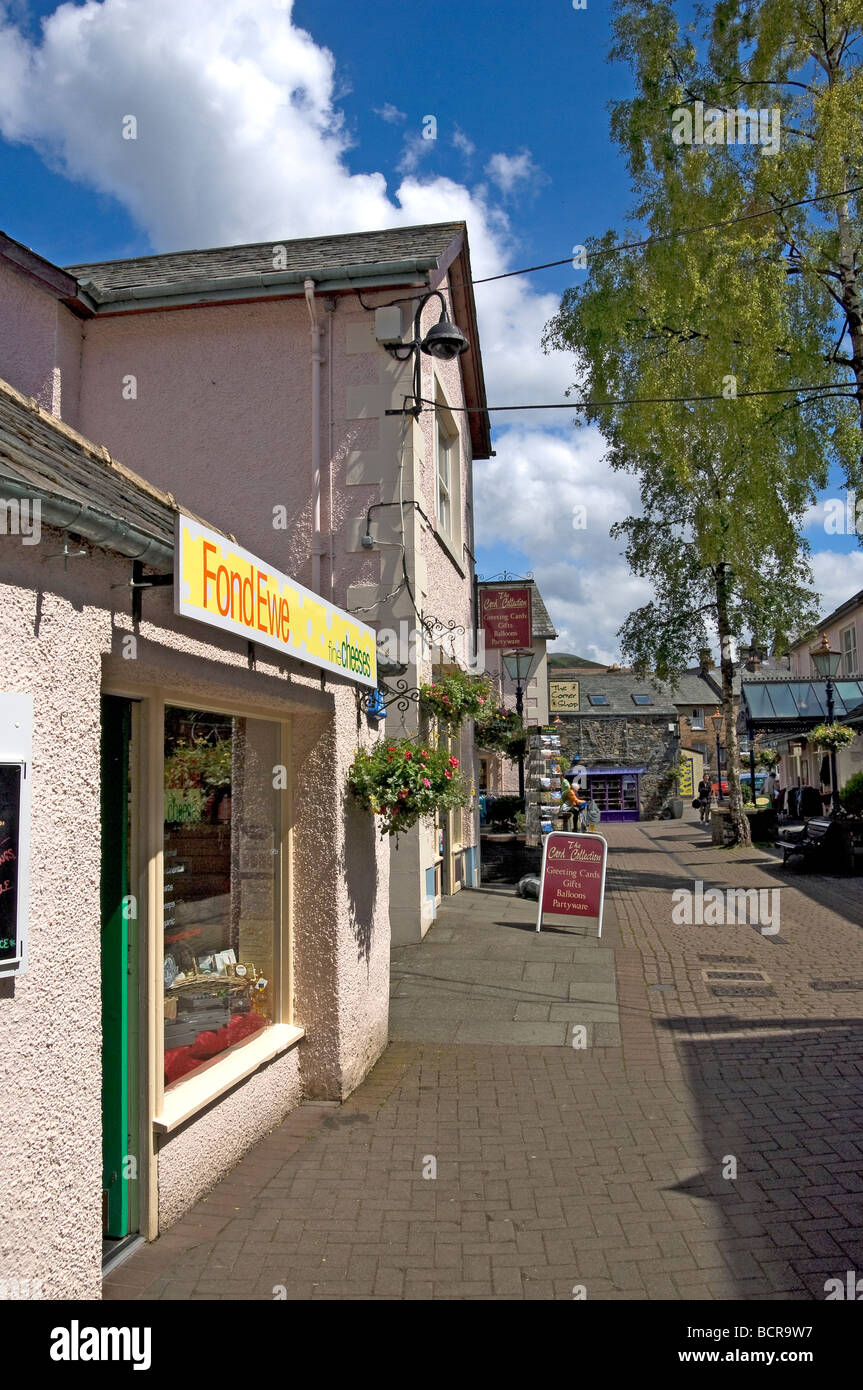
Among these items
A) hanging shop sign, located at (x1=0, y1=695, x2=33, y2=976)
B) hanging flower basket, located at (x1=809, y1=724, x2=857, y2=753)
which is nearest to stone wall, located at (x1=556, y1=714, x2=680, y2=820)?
hanging flower basket, located at (x1=809, y1=724, x2=857, y2=753)

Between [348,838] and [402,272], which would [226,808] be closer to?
[348,838]

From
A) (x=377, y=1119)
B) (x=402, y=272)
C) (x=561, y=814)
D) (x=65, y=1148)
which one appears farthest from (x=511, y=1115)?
(x=561, y=814)

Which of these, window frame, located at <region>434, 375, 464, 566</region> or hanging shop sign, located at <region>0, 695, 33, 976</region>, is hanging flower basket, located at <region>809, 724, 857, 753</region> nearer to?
window frame, located at <region>434, 375, 464, 566</region>

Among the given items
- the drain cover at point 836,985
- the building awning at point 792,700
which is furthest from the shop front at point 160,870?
the building awning at point 792,700

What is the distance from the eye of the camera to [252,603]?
4.27 meters

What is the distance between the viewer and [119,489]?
421cm

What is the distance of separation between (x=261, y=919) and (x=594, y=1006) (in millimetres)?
3424

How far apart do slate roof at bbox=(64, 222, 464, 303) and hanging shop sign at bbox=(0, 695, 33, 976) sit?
23.6 feet

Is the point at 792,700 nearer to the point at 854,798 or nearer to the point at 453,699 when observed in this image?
the point at 854,798

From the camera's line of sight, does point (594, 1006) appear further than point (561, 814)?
No

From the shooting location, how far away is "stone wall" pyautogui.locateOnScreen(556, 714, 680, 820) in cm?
4478

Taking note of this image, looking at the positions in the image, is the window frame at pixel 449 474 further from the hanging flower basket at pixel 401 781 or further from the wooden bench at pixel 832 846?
the wooden bench at pixel 832 846

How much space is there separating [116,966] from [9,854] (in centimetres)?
140
